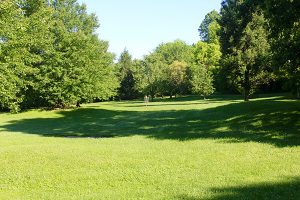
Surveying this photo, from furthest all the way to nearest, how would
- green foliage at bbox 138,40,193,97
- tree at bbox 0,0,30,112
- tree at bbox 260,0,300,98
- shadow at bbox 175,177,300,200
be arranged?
green foliage at bbox 138,40,193,97 → tree at bbox 260,0,300,98 → tree at bbox 0,0,30,112 → shadow at bbox 175,177,300,200

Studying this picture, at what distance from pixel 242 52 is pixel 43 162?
33045 mm

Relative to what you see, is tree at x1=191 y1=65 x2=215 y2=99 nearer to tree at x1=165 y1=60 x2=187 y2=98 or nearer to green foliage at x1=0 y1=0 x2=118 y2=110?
tree at x1=165 y1=60 x2=187 y2=98

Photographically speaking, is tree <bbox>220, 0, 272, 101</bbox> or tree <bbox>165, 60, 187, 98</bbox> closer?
tree <bbox>220, 0, 272, 101</bbox>

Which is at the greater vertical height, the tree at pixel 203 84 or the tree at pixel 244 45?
the tree at pixel 244 45

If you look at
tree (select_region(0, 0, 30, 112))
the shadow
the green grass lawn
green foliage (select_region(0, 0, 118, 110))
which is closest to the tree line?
the green grass lawn

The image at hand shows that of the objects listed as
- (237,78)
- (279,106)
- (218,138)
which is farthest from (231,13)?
(218,138)

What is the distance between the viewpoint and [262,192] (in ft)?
34.9

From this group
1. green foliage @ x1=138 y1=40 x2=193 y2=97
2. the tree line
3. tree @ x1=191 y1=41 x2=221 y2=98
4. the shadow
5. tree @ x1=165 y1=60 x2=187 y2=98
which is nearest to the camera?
the shadow

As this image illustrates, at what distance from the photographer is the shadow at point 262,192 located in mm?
10203

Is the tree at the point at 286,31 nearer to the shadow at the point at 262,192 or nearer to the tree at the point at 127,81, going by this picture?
the shadow at the point at 262,192

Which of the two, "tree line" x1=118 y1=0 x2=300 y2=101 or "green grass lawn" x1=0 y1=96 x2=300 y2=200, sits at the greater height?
"tree line" x1=118 y1=0 x2=300 y2=101

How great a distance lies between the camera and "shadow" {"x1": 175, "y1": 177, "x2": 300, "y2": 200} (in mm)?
10203

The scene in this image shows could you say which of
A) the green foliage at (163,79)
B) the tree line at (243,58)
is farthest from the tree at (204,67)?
the green foliage at (163,79)

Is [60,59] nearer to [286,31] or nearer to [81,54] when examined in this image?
[81,54]
